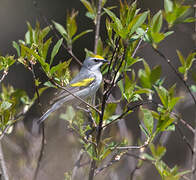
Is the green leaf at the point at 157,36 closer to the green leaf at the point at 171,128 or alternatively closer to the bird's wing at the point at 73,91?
the green leaf at the point at 171,128

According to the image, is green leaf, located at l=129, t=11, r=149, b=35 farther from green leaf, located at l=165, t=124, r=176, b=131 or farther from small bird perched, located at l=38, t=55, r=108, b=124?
small bird perched, located at l=38, t=55, r=108, b=124

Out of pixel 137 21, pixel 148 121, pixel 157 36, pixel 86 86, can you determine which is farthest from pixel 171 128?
pixel 86 86

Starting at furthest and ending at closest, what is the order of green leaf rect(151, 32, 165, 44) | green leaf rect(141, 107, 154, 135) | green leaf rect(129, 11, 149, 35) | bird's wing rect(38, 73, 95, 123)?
bird's wing rect(38, 73, 95, 123)
green leaf rect(151, 32, 165, 44)
green leaf rect(141, 107, 154, 135)
green leaf rect(129, 11, 149, 35)

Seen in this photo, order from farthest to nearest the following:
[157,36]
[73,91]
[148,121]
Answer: [73,91] → [157,36] → [148,121]

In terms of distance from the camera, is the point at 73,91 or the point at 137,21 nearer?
the point at 137,21

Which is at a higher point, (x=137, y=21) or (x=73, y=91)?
(x=137, y=21)

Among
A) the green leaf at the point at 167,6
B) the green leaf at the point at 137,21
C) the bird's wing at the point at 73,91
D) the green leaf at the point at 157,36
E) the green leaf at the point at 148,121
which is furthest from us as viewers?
the bird's wing at the point at 73,91

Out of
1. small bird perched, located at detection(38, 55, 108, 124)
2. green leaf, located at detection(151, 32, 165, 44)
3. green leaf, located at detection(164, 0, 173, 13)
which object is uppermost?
green leaf, located at detection(164, 0, 173, 13)

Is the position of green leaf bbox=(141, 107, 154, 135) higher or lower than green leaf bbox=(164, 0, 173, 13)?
lower

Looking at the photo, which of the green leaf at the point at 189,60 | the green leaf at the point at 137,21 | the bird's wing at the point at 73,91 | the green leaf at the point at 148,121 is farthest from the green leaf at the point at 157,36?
the bird's wing at the point at 73,91

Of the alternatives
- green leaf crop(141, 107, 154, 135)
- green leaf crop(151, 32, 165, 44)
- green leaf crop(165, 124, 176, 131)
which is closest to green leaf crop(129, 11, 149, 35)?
green leaf crop(151, 32, 165, 44)

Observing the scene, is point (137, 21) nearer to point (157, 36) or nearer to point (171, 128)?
point (157, 36)

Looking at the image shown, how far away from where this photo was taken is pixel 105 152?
7.55 feet

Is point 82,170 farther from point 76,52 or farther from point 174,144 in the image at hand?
point 76,52
